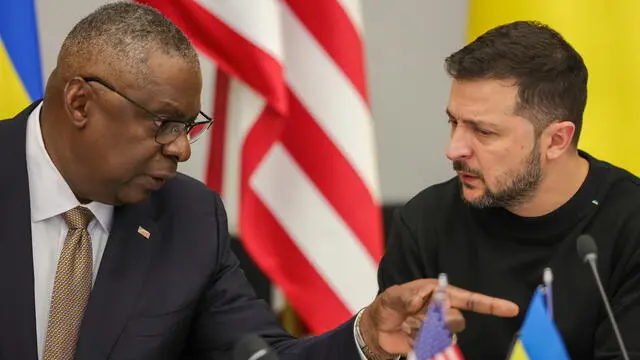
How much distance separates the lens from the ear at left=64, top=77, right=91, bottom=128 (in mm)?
2229

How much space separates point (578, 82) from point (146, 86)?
924 mm

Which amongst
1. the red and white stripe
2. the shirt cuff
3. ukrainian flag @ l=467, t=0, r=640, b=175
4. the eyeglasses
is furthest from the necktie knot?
ukrainian flag @ l=467, t=0, r=640, b=175

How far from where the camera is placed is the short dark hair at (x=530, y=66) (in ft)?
8.02

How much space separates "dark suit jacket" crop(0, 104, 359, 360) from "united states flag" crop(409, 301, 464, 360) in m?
0.44

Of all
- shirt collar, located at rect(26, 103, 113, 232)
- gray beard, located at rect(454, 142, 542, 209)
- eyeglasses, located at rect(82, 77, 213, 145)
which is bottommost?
gray beard, located at rect(454, 142, 542, 209)

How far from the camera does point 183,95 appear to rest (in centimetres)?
225

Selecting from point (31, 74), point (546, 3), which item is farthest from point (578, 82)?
point (31, 74)

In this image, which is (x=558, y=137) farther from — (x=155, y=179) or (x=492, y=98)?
(x=155, y=179)

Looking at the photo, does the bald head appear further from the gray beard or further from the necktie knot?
the gray beard

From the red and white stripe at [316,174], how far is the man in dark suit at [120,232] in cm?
97

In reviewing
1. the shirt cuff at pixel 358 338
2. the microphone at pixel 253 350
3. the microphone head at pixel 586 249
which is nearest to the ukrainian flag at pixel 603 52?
the shirt cuff at pixel 358 338

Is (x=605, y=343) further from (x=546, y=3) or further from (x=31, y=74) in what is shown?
(x=31, y=74)

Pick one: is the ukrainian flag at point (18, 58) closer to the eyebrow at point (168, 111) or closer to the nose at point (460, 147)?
the eyebrow at point (168, 111)

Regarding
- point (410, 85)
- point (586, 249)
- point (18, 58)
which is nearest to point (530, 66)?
point (586, 249)
